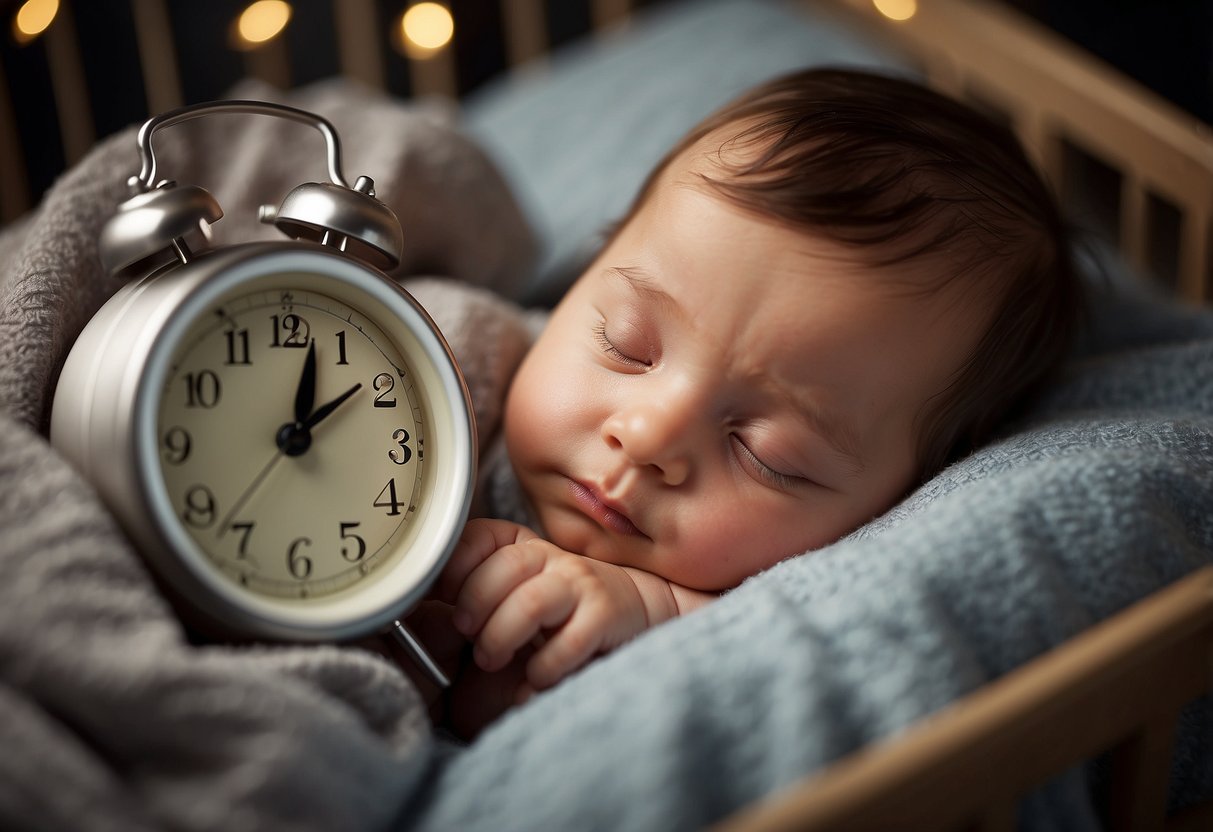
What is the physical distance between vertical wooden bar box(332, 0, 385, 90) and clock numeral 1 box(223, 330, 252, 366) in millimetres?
1230

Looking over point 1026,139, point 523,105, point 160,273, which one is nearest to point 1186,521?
point 160,273

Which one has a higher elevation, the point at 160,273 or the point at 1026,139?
the point at 160,273

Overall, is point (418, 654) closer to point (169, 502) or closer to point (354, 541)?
point (354, 541)

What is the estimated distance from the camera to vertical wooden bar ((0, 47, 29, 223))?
55.4 inches

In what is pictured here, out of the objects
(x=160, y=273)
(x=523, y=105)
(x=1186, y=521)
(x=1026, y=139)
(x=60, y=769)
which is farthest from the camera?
(x=523, y=105)

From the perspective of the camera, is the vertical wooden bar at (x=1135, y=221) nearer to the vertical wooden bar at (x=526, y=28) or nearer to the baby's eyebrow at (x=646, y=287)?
the baby's eyebrow at (x=646, y=287)

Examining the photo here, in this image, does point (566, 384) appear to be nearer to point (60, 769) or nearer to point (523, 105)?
point (60, 769)

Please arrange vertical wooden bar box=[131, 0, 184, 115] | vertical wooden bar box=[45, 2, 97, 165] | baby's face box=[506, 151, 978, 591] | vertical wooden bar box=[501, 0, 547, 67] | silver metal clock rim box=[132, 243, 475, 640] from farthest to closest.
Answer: vertical wooden bar box=[501, 0, 547, 67]
vertical wooden bar box=[131, 0, 184, 115]
vertical wooden bar box=[45, 2, 97, 165]
baby's face box=[506, 151, 978, 591]
silver metal clock rim box=[132, 243, 475, 640]

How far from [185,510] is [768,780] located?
15.2 inches

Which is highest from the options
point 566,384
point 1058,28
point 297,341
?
point 297,341

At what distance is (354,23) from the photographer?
70.1 inches

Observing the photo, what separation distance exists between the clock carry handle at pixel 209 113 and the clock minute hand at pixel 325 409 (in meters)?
0.15

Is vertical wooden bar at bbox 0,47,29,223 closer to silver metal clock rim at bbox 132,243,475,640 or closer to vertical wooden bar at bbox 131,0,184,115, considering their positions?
vertical wooden bar at bbox 131,0,184,115

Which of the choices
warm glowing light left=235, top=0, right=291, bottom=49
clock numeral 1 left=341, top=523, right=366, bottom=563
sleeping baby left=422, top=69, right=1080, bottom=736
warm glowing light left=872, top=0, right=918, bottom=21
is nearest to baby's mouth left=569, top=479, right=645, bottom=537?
sleeping baby left=422, top=69, right=1080, bottom=736
